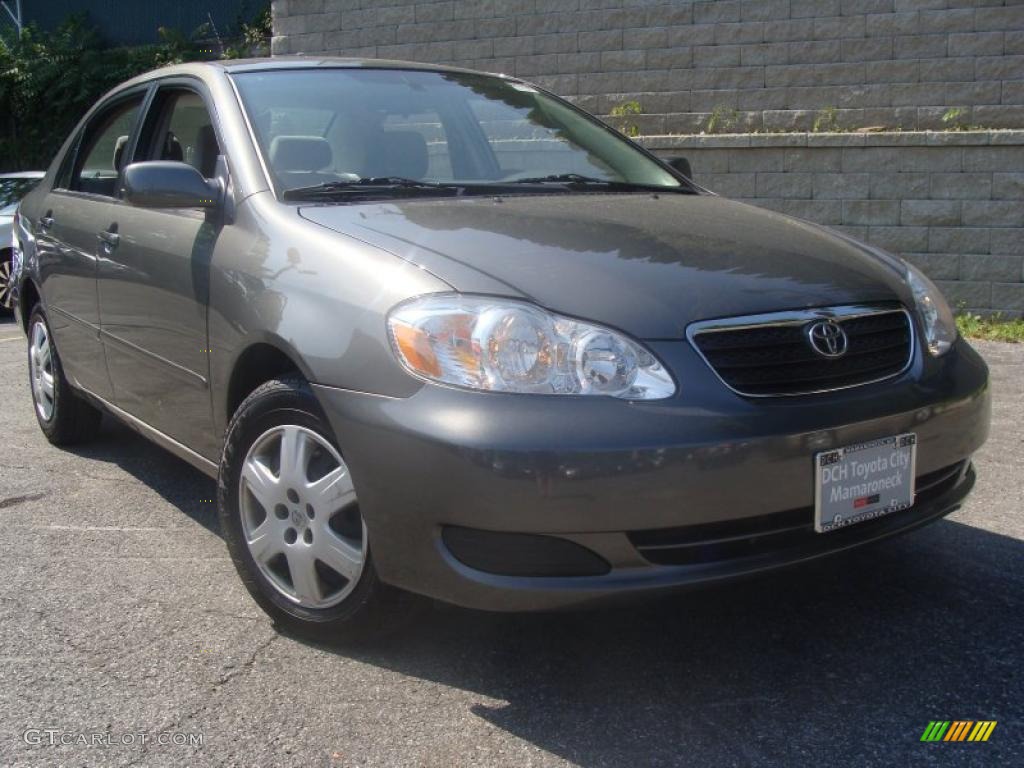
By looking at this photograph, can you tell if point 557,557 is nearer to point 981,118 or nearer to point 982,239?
point 982,239

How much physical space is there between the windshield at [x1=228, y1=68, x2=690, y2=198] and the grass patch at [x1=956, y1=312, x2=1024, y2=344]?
14.2 feet

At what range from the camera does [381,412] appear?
2748 mm

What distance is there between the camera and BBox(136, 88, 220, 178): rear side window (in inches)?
160

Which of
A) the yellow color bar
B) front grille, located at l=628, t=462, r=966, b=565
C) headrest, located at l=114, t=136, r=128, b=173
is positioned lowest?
the yellow color bar

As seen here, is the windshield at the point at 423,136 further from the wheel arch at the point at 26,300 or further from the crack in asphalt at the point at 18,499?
the wheel arch at the point at 26,300

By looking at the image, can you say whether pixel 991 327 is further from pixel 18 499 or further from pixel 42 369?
pixel 18 499

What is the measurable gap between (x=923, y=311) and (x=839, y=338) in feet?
1.83

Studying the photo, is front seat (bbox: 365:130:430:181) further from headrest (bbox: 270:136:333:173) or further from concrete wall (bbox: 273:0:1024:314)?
concrete wall (bbox: 273:0:1024:314)

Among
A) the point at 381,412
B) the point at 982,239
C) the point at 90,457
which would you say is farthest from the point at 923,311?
the point at 982,239

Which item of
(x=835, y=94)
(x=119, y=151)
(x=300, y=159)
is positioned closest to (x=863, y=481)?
(x=300, y=159)

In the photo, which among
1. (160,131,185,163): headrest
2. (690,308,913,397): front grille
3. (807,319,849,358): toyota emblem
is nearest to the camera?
(690,308,913,397): front grille

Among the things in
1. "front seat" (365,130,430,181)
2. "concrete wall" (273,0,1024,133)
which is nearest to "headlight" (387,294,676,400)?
"front seat" (365,130,430,181)

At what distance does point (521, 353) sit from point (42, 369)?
3607 millimetres

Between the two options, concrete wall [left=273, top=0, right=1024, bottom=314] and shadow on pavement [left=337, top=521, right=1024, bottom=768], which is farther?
concrete wall [left=273, top=0, right=1024, bottom=314]
